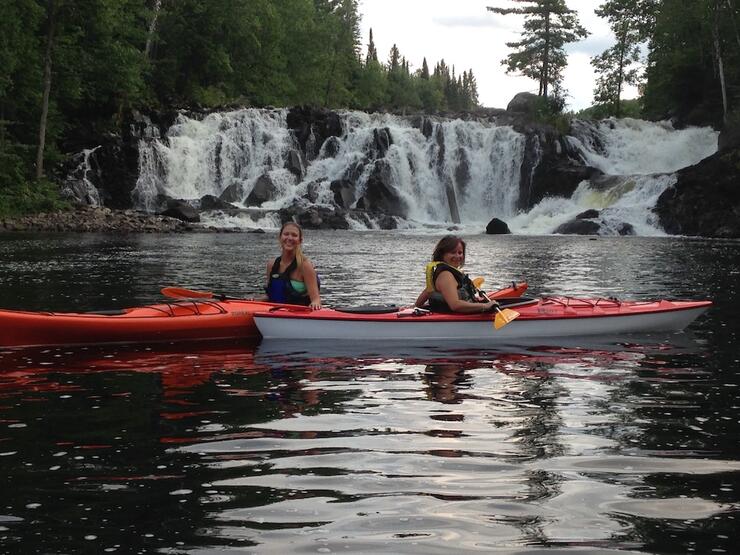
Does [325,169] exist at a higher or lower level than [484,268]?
higher

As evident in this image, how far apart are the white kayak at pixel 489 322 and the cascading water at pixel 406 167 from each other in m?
24.9

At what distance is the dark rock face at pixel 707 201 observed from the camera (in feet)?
105

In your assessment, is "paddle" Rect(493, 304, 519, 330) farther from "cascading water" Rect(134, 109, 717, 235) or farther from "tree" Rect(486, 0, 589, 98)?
"tree" Rect(486, 0, 589, 98)

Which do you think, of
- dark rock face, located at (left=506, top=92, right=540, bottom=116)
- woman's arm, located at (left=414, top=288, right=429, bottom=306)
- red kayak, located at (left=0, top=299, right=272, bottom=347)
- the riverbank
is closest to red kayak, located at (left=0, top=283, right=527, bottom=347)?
red kayak, located at (left=0, top=299, right=272, bottom=347)

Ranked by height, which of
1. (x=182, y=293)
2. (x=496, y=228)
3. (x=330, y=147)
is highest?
(x=330, y=147)

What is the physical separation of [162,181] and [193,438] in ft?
108

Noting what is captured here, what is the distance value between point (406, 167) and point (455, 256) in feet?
98.5

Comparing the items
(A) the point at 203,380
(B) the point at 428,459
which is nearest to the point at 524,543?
(B) the point at 428,459

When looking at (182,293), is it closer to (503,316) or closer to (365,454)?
(503,316)

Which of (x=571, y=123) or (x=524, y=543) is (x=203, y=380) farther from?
(x=571, y=123)

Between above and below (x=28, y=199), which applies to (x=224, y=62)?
above

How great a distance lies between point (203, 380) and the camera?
22.4ft

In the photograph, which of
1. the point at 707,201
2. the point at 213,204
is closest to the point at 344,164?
the point at 213,204

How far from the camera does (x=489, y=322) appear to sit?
8617 millimetres
